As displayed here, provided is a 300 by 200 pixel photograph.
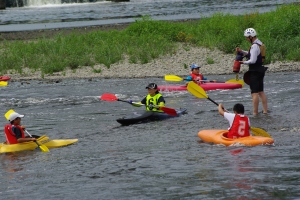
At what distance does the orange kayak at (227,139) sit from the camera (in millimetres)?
13945

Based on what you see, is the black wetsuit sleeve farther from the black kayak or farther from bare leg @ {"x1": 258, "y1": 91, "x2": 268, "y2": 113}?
bare leg @ {"x1": 258, "y1": 91, "x2": 268, "y2": 113}

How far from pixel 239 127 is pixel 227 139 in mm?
383

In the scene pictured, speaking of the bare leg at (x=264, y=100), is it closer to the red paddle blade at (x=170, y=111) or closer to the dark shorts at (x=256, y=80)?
the dark shorts at (x=256, y=80)

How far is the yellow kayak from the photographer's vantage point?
15.1 m

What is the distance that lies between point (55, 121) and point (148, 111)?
277cm

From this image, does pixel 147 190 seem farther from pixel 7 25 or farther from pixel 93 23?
pixel 7 25

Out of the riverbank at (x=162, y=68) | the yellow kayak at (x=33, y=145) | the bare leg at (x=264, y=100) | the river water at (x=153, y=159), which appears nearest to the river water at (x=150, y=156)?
the river water at (x=153, y=159)

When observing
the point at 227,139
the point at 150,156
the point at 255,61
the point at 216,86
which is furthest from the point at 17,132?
the point at 216,86

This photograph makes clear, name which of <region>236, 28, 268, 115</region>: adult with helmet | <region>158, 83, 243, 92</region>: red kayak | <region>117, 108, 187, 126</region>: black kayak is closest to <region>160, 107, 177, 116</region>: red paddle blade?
<region>117, 108, 187, 126</region>: black kayak

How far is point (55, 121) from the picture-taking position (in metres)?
19.0

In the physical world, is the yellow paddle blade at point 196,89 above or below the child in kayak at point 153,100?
above

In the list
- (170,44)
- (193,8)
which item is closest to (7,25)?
(193,8)

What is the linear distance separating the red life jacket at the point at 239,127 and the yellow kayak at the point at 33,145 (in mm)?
3716

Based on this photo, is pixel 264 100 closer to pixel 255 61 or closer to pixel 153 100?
pixel 255 61
